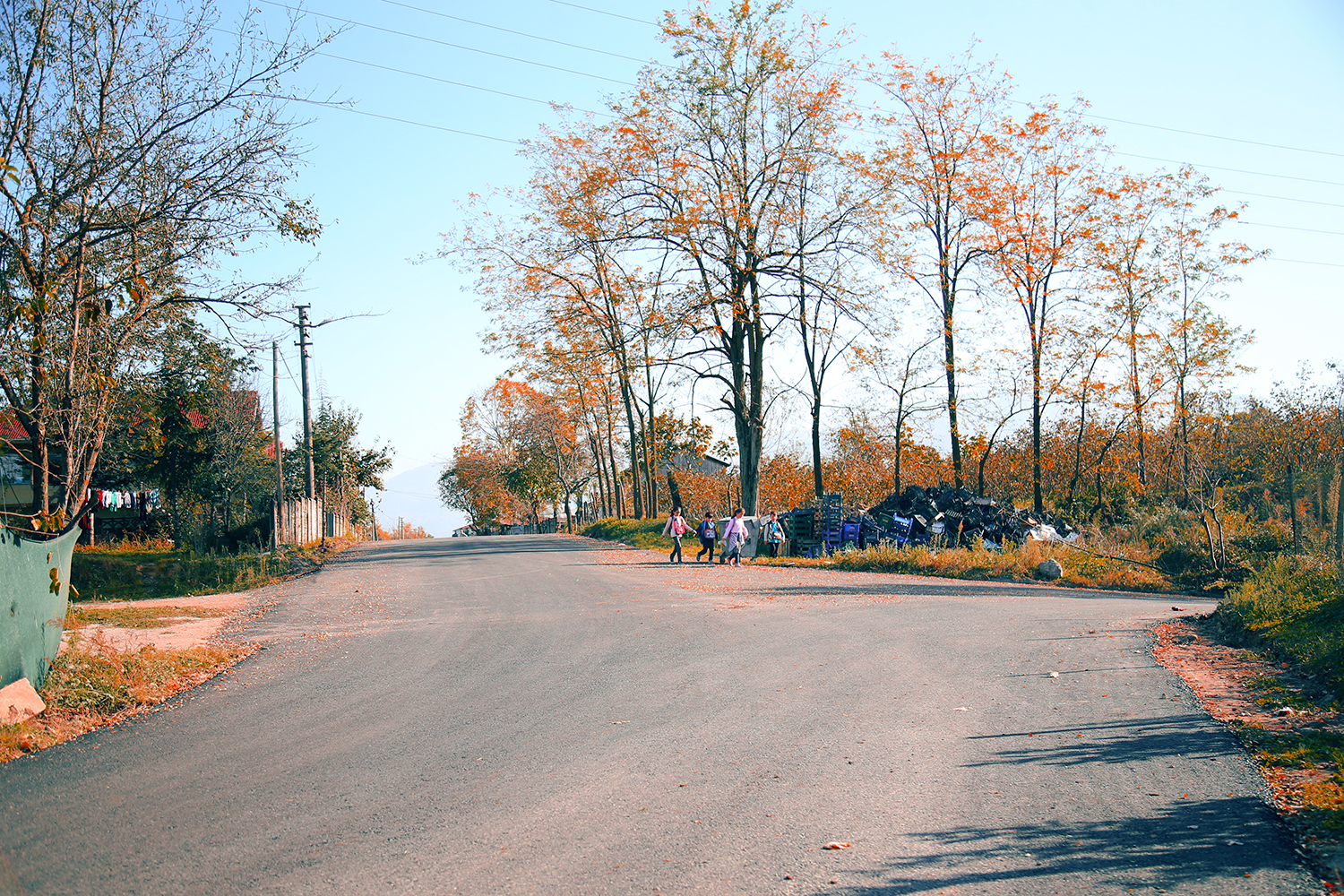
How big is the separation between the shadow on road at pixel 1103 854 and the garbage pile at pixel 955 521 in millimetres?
20501

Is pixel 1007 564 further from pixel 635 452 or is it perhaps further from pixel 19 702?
pixel 635 452

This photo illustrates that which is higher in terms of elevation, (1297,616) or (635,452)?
(635,452)

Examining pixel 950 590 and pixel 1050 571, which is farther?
pixel 1050 571

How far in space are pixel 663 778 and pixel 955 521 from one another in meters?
23.2

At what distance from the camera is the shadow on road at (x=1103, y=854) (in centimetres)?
420

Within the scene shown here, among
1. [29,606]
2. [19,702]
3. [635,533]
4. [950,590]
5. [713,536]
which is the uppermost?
[29,606]

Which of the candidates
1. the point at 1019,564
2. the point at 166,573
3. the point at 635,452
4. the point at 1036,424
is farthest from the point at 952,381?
the point at 166,573

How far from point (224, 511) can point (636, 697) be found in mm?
28830

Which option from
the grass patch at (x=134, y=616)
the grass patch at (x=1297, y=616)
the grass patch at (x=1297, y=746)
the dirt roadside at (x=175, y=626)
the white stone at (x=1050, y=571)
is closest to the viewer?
the grass patch at (x=1297, y=746)

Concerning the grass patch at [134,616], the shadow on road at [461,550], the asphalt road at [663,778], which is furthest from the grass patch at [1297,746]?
the shadow on road at [461,550]

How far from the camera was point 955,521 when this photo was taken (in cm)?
2720

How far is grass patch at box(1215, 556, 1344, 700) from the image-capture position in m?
8.50

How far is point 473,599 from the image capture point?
16.1 meters

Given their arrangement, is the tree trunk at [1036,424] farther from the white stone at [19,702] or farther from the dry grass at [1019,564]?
the white stone at [19,702]
